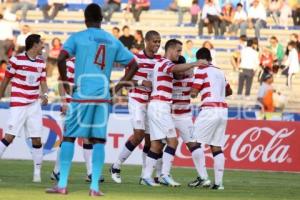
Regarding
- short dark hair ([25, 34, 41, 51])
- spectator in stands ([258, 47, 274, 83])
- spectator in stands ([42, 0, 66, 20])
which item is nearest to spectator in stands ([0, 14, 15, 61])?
spectator in stands ([42, 0, 66, 20])

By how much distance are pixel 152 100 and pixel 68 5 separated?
73.2ft

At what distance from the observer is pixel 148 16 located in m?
39.0

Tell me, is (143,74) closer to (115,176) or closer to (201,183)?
(115,176)

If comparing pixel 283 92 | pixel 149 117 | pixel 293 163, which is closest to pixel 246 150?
pixel 293 163

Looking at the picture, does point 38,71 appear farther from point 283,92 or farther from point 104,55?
point 283,92

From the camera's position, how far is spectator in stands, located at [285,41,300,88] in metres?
33.2

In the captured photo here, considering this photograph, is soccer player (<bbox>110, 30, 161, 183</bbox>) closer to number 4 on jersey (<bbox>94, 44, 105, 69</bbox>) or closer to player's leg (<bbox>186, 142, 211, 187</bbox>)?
player's leg (<bbox>186, 142, 211, 187</bbox>)

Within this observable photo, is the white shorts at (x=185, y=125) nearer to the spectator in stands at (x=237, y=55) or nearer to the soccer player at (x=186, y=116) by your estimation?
the soccer player at (x=186, y=116)

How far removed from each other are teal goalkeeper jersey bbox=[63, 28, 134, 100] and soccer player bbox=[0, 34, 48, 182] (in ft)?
9.93

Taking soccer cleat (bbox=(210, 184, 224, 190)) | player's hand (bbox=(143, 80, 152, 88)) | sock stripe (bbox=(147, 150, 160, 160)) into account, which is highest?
player's hand (bbox=(143, 80, 152, 88))

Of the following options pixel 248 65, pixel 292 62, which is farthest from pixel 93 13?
pixel 292 62

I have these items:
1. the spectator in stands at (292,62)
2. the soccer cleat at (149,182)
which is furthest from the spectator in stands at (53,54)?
the soccer cleat at (149,182)

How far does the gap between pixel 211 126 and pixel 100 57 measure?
3515 millimetres

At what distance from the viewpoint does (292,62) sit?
3331 centimetres
